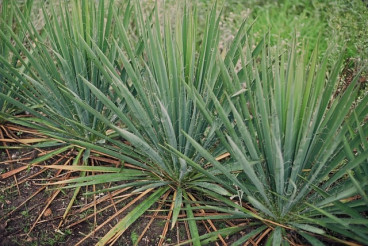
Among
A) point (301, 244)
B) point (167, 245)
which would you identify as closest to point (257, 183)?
point (301, 244)

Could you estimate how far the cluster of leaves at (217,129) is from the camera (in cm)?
196

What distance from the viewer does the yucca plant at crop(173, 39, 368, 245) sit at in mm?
1895

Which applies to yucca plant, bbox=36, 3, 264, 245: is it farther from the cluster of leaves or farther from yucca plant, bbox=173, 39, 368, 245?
yucca plant, bbox=173, 39, 368, 245

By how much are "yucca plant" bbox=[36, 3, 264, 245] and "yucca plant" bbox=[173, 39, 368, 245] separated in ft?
0.60

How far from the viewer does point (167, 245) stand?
7.50ft

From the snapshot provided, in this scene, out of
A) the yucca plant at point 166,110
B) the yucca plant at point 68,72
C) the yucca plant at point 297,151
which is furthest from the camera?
the yucca plant at point 68,72

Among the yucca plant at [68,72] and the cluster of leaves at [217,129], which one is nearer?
the cluster of leaves at [217,129]

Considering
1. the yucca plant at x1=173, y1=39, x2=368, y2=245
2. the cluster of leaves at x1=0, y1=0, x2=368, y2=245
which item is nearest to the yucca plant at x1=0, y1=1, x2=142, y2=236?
the cluster of leaves at x1=0, y1=0, x2=368, y2=245

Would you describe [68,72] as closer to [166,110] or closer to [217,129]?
[166,110]

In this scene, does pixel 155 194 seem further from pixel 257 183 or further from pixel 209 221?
pixel 257 183

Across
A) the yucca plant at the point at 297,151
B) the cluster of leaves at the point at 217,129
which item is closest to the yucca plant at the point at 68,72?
the cluster of leaves at the point at 217,129

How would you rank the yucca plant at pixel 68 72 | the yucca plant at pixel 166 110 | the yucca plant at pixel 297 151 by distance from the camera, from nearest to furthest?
the yucca plant at pixel 297 151
the yucca plant at pixel 166 110
the yucca plant at pixel 68 72

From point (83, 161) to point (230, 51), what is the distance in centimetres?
103

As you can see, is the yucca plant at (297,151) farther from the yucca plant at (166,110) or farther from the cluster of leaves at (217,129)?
the yucca plant at (166,110)
